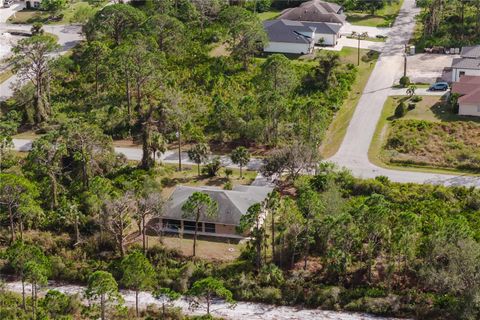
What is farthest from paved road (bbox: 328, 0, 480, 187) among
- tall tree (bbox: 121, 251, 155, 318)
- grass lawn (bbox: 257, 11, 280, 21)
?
tall tree (bbox: 121, 251, 155, 318)

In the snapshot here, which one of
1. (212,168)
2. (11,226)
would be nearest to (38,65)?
(212,168)

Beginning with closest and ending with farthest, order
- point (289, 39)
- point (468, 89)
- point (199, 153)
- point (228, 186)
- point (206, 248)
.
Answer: point (206, 248) → point (228, 186) → point (199, 153) → point (468, 89) → point (289, 39)

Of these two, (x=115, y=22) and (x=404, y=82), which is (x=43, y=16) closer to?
(x=115, y=22)

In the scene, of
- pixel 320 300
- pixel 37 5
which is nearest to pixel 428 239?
pixel 320 300

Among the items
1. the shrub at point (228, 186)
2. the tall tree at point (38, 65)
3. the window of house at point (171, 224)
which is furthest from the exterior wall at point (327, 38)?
the window of house at point (171, 224)

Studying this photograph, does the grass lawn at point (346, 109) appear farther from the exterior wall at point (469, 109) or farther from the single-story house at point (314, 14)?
the exterior wall at point (469, 109)

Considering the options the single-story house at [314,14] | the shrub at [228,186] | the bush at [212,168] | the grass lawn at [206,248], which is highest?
the single-story house at [314,14]

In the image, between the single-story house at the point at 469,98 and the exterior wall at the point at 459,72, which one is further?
the exterior wall at the point at 459,72
